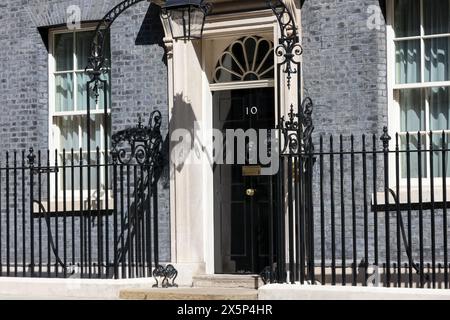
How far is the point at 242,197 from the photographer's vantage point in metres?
12.5

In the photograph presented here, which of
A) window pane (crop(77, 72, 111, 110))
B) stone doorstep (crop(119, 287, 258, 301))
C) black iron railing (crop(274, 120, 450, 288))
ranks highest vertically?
window pane (crop(77, 72, 111, 110))

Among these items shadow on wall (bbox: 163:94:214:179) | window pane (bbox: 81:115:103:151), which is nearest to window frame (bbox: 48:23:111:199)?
window pane (bbox: 81:115:103:151)

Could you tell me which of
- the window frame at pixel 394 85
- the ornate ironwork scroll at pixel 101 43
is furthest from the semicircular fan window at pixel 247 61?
the window frame at pixel 394 85

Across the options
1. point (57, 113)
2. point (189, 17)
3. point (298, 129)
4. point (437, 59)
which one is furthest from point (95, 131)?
point (437, 59)

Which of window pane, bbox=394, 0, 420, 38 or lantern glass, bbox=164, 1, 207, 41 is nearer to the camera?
lantern glass, bbox=164, 1, 207, 41

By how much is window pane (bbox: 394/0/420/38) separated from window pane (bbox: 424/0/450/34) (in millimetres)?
101

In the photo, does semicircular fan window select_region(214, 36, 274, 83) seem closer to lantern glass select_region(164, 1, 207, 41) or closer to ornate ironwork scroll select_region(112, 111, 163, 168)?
ornate ironwork scroll select_region(112, 111, 163, 168)

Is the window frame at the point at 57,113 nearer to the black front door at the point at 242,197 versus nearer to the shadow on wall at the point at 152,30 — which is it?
the shadow on wall at the point at 152,30

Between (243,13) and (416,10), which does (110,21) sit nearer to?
(243,13)

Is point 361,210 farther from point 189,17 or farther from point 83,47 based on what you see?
point 83,47

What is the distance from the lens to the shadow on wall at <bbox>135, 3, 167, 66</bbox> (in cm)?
1279

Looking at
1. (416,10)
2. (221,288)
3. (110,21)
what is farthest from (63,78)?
(416,10)

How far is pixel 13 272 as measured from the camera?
1351 centimetres

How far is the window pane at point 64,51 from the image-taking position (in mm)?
13742
